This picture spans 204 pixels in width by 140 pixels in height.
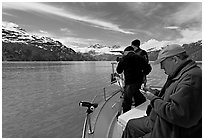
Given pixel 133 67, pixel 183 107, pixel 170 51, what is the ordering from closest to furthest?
1. pixel 183 107
2. pixel 170 51
3. pixel 133 67

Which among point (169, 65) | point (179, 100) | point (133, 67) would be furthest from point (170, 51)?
point (133, 67)

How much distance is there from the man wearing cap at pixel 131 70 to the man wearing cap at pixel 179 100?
191 cm

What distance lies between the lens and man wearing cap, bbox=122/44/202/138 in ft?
4.95

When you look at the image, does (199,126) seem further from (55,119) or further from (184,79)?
(55,119)

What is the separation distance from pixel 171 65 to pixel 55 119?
23.8 ft

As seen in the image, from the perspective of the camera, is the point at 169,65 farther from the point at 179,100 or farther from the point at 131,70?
the point at 131,70

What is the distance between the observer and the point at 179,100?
1.51m

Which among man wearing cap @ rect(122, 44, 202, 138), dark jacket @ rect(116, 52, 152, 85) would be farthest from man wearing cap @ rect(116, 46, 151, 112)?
man wearing cap @ rect(122, 44, 202, 138)

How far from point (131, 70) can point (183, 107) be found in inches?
96.1

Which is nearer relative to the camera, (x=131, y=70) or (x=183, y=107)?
(x=183, y=107)

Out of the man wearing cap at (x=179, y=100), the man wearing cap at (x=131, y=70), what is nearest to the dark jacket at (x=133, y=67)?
the man wearing cap at (x=131, y=70)

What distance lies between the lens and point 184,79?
1571 mm

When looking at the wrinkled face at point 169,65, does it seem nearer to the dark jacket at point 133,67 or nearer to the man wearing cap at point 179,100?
the man wearing cap at point 179,100

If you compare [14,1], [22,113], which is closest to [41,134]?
[22,113]
